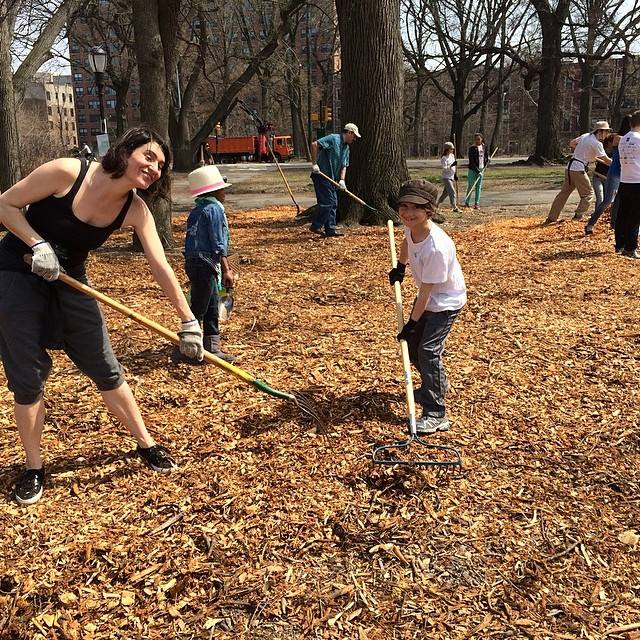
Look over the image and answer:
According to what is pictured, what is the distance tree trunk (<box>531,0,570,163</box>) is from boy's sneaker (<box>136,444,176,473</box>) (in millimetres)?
29226

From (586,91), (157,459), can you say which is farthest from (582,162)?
(586,91)

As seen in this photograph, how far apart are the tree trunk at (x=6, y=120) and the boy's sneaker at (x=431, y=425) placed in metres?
11.3

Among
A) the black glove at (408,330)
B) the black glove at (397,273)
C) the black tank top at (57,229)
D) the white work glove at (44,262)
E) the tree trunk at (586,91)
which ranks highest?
the tree trunk at (586,91)

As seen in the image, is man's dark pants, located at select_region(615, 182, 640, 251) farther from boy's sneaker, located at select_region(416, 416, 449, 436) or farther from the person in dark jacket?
the person in dark jacket

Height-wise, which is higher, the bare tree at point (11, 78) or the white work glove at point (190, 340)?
the bare tree at point (11, 78)

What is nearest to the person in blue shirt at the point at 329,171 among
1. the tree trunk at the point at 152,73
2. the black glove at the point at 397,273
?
the tree trunk at the point at 152,73

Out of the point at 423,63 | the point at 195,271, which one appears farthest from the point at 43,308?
the point at 423,63

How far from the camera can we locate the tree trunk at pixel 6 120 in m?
Answer: 12.5

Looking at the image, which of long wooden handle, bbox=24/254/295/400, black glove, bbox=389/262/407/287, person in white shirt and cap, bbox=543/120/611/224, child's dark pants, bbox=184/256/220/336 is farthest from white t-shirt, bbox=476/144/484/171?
long wooden handle, bbox=24/254/295/400

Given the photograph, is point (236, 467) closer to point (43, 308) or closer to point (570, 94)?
point (43, 308)

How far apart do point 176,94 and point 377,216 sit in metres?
30.4

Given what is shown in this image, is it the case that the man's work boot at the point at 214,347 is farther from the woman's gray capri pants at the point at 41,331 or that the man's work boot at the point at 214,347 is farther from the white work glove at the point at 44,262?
the white work glove at the point at 44,262

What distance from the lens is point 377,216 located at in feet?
37.3

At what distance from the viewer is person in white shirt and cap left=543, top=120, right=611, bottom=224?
10.4 m
